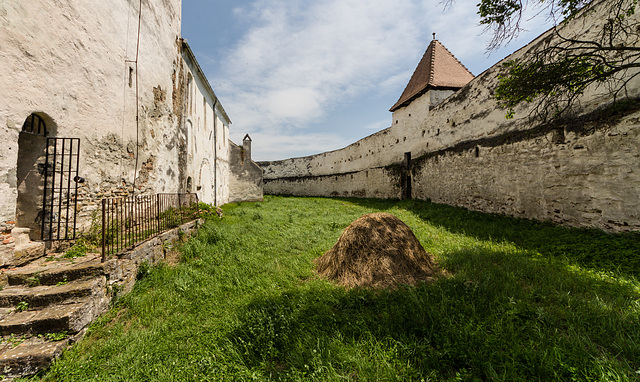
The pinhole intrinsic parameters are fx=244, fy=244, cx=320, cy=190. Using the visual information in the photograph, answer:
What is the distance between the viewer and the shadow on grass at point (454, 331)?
218 centimetres

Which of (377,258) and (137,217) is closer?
(377,258)

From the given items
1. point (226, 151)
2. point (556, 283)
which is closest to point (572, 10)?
point (556, 283)

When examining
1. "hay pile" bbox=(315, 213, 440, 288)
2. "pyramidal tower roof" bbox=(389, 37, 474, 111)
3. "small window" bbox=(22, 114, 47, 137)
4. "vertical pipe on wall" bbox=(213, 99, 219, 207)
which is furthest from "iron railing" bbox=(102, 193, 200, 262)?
"pyramidal tower roof" bbox=(389, 37, 474, 111)

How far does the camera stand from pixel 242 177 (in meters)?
17.8

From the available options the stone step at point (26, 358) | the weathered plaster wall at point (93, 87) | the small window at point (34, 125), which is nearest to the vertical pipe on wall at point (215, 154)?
the weathered plaster wall at point (93, 87)

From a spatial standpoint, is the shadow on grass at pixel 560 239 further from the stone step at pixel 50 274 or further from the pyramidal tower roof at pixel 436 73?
the pyramidal tower roof at pixel 436 73

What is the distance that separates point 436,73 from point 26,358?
17.2 meters

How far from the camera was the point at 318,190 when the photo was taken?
1081 inches

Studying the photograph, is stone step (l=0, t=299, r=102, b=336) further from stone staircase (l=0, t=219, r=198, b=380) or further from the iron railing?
the iron railing

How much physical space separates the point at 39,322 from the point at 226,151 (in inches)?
623

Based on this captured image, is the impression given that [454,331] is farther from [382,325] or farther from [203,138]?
[203,138]

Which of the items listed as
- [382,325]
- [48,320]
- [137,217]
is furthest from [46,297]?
[382,325]

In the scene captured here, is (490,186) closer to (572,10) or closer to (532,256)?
(532,256)

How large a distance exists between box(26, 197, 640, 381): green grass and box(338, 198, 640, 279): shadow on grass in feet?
0.13
